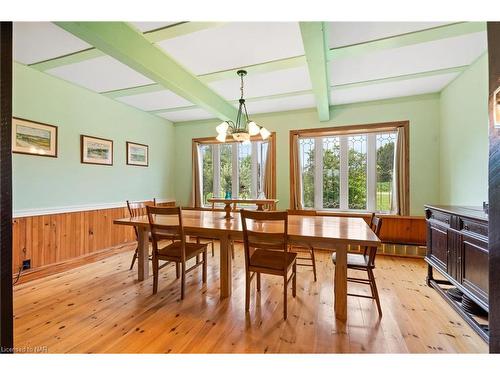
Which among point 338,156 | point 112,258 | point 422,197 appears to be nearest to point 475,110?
point 422,197

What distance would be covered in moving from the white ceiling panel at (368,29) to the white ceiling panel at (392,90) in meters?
1.30

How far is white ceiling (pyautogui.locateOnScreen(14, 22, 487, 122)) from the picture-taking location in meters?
2.08

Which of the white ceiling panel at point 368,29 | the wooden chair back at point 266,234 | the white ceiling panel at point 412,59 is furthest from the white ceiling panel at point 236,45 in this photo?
the wooden chair back at point 266,234

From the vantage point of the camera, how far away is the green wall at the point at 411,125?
371 cm

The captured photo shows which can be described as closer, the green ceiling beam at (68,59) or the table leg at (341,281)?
the table leg at (341,281)

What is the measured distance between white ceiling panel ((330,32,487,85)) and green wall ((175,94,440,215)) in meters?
0.98

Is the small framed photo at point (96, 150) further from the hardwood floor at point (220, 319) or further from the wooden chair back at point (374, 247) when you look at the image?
the wooden chair back at point (374, 247)

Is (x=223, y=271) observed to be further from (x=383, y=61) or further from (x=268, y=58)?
(x=383, y=61)

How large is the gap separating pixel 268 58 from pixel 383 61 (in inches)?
53.2

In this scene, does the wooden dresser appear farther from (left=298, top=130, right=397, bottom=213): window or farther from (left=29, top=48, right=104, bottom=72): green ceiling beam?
(left=29, top=48, right=104, bottom=72): green ceiling beam

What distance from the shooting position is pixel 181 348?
1.60m

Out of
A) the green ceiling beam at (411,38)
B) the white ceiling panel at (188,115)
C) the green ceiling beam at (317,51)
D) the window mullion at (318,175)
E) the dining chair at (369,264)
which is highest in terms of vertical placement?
the white ceiling panel at (188,115)

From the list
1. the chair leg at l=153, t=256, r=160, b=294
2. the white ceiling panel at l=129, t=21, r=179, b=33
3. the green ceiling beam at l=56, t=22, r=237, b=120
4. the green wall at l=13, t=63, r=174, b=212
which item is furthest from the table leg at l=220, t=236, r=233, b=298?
the green wall at l=13, t=63, r=174, b=212

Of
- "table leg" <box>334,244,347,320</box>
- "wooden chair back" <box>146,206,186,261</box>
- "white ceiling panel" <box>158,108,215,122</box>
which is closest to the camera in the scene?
"table leg" <box>334,244,347,320</box>
